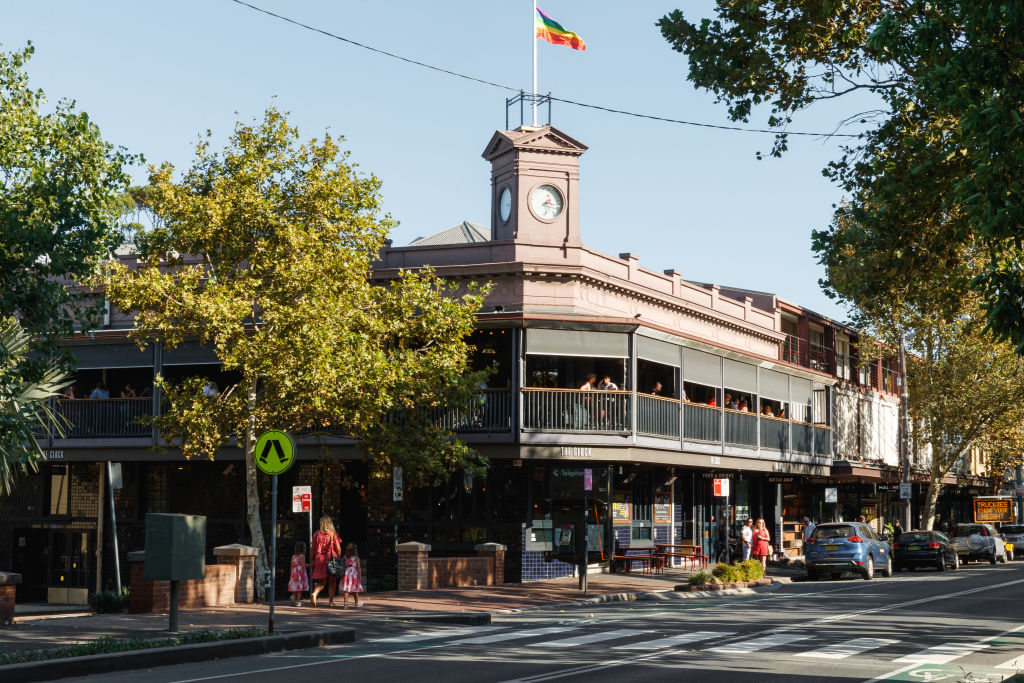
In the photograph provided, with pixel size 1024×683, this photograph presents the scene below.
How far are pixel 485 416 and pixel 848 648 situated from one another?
15.2 m

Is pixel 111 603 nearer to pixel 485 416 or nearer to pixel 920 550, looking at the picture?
pixel 485 416

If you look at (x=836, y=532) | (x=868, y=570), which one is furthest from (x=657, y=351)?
(x=868, y=570)

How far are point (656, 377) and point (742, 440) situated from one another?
317cm

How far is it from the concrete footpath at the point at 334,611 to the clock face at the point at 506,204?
975cm

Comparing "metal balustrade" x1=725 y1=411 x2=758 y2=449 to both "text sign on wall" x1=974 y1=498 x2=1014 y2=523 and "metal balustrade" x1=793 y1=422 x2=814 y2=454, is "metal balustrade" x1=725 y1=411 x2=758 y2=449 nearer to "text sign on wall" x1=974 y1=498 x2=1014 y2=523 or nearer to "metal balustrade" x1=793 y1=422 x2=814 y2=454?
"metal balustrade" x1=793 y1=422 x2=814 y2=454

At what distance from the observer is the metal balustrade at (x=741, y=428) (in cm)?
3422

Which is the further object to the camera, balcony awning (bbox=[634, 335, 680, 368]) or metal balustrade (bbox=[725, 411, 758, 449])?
metal balustrade (bbox=[725, 411, 758, 449])

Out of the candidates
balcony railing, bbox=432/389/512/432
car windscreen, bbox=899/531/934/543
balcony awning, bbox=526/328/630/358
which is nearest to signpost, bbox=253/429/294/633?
balcony railing, bbox=432/389/512/432

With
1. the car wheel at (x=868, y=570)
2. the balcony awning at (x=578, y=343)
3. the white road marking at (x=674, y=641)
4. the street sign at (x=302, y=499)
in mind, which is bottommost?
the car wheel at (x=868, y=570)

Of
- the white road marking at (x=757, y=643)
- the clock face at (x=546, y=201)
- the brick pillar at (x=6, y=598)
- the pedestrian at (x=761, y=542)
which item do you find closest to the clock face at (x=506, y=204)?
the clock face at (x=546, y=201)

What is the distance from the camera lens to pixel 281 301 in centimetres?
2364

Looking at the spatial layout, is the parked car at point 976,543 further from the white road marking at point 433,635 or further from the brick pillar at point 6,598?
the brick pillar at point 6,598

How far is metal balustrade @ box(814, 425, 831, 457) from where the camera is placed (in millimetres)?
40844

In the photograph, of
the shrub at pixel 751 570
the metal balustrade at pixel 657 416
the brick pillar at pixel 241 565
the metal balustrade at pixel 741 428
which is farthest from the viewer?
the metal balustrade at pixel 741 428
